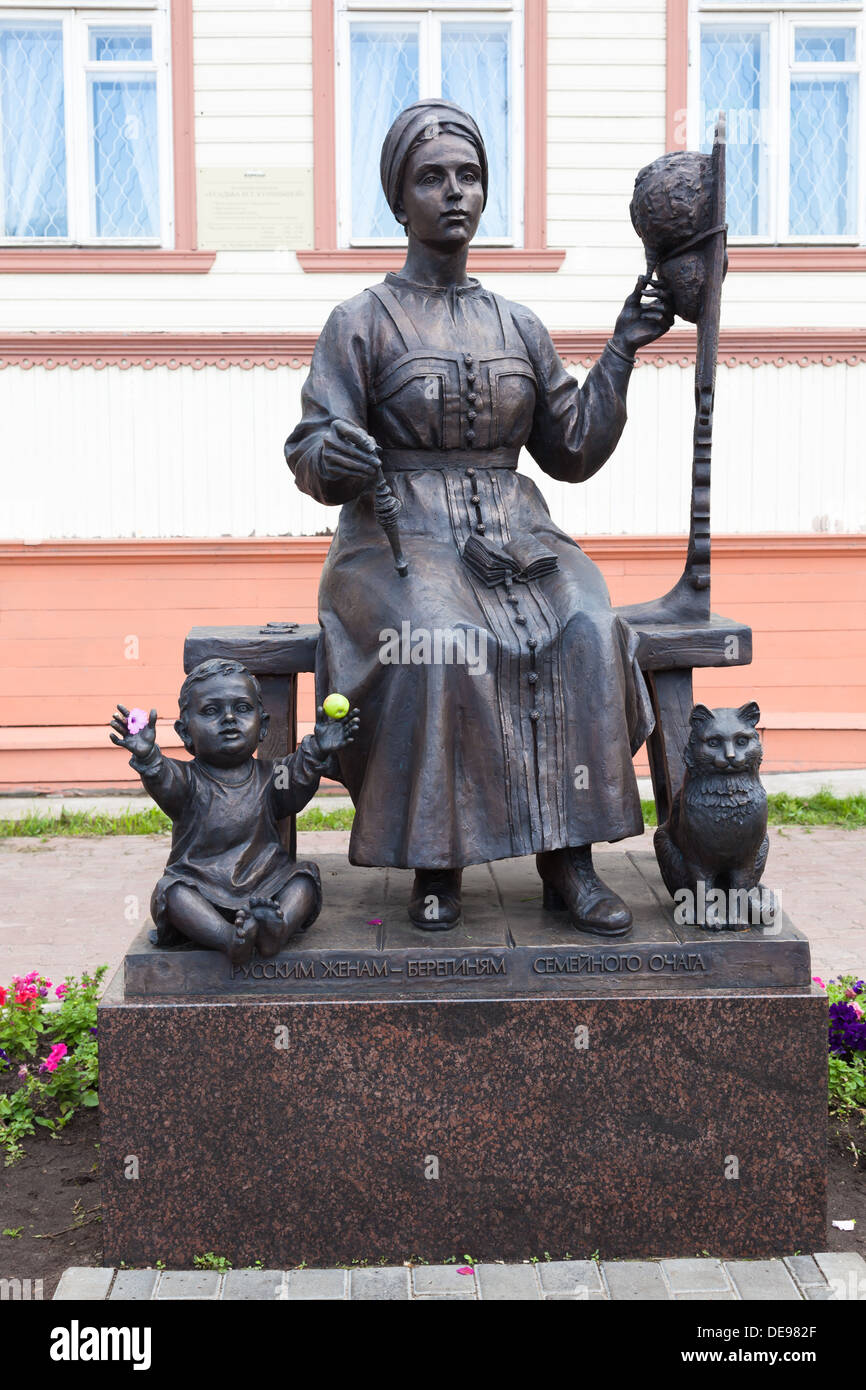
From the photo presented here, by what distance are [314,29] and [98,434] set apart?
2.65 metres

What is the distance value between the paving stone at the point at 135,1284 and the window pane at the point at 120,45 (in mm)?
7393

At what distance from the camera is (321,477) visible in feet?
12.7

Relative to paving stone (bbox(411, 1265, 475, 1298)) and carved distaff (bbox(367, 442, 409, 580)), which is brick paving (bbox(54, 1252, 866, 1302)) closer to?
paving stone (bbox(411, 1265, 475, 1298))

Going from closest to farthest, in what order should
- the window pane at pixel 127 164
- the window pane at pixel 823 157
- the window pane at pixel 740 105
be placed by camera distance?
the window pane at pixel 127 164 < the window pane at pixel 740 105 < the window pane at pixel 823 157

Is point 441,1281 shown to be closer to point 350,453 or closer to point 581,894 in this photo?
point 581,894

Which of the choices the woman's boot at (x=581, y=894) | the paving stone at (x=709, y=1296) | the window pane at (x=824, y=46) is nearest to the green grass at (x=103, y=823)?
the woman's boot at (x=581, y=894)

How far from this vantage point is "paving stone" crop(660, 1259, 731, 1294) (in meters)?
3.44

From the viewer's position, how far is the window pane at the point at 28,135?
8.90 meters

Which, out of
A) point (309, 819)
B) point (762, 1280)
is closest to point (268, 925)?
point (762, 1280)

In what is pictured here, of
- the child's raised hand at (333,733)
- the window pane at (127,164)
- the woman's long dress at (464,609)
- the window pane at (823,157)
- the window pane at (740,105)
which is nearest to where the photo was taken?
the child's raised hand at (333,733)

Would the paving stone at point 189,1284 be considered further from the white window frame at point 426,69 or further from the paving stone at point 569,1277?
the white window frame at point 426,69

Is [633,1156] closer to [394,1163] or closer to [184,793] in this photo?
[394,1163]

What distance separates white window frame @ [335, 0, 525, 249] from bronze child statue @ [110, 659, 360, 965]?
5.79m

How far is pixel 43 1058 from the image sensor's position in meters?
4.72
